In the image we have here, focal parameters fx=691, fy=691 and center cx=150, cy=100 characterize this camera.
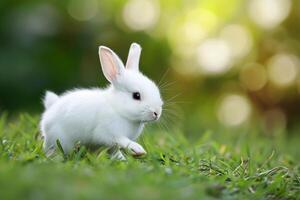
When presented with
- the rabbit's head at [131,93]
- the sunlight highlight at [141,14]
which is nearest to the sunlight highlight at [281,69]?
the sunlight highlight at [141,14]

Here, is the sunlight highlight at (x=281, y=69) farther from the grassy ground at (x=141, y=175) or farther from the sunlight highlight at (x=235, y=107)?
the grassy ground at (x=141, y=175)

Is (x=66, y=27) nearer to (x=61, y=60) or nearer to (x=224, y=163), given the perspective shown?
(x=61, y=60)

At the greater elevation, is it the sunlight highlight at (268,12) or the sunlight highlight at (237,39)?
the sunlight highlight at (268,12)

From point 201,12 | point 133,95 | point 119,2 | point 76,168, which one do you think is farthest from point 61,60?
point 76,168

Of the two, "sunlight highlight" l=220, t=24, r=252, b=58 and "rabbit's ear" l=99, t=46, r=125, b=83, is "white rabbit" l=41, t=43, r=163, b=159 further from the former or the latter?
"sunlight highlight" l=220, t=24, r=252, b=58

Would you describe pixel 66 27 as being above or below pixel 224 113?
above
